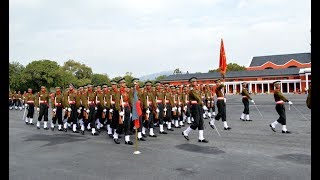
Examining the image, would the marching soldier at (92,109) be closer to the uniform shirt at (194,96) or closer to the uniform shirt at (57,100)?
the uniform shirt at (57,100)

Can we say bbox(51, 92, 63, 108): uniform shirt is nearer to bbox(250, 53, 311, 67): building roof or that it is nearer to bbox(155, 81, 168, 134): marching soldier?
bbox(155, 81, 168, 134): marching soldier

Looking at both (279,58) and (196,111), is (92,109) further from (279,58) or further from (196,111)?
(279,58)

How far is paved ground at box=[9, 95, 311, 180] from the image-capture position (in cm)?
675

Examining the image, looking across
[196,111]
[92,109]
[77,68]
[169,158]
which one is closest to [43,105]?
[92,109]

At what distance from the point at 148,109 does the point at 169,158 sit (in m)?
4.39

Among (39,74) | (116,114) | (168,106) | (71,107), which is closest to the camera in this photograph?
(116,114)

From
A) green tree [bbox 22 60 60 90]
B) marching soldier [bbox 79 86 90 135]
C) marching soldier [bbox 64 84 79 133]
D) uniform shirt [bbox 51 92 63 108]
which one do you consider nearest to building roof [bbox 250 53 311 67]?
green tree [bbox 22 60 60 90]

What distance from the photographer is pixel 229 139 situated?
11109mm

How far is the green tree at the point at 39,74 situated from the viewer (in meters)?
63.2

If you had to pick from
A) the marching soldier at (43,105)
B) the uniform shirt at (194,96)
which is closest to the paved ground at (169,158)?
the uniform shirt at (194,96)

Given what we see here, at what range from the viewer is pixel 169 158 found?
8.25m

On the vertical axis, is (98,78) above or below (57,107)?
above

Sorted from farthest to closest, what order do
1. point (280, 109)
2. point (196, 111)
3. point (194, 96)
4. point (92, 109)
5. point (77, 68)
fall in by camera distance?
point (77, 68)
point (92, 109)
point (280, 109)
point (194, 96)
point (196, 111)
